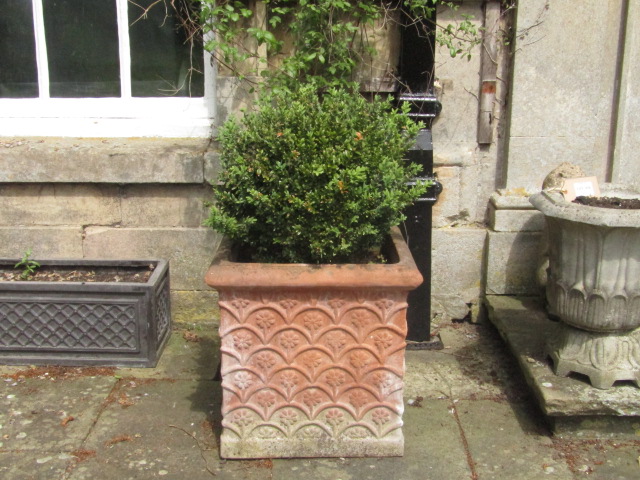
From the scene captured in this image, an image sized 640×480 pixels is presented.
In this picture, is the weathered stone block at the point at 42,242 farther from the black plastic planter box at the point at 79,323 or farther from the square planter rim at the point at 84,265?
the black plastic planter box at the point at 79,323

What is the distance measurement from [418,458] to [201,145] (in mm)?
2205

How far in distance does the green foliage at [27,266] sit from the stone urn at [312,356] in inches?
63.7

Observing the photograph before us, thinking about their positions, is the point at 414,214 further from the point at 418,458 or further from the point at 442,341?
the point at 418,458

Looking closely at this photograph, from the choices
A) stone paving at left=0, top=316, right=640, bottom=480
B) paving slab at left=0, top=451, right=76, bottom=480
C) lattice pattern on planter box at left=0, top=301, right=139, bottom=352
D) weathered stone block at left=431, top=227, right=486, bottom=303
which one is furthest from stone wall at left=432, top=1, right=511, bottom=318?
paving slab at left=0, top=451, right=76, bottom=480

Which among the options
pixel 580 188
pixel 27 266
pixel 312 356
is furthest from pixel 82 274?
pixel 580 188

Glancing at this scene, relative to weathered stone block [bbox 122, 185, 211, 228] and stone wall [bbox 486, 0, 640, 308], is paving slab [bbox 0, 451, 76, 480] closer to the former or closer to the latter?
weathered stone block [bbox 122, 185, 211, 228]

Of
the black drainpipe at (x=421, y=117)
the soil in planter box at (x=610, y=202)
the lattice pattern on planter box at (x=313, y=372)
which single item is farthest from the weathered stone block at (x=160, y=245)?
the soil in planter box at (x=610, y=202)

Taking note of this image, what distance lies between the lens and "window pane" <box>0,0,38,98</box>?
445cm

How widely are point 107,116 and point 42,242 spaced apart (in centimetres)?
85

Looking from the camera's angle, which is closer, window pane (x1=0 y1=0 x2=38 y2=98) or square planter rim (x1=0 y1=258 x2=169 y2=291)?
square planter rim (x1=0 y1=258 x2=169 y2=291)

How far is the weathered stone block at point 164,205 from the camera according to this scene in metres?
4.41

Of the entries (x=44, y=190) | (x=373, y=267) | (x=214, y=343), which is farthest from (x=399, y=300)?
(x=44, y=190)

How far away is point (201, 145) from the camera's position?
4430 mm

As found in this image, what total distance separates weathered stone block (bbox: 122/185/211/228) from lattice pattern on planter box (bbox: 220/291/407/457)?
4.77 feet
